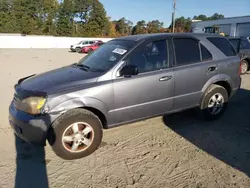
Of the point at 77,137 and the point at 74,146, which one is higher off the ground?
the point at 77,137

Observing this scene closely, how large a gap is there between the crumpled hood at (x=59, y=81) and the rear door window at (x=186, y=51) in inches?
62.2

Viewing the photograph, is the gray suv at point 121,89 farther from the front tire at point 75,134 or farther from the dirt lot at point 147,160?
the dirt lot at point 147,160

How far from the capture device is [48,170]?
3197 millimetres

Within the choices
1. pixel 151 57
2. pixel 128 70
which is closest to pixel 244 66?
pixel 151 57

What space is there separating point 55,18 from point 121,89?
62.2m

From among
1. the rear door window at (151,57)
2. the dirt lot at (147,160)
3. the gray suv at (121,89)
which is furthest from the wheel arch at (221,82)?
the rear door window at (151,57)

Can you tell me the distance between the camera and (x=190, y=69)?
426 cm

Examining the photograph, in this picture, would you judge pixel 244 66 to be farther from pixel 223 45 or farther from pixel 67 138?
pixel 67 138

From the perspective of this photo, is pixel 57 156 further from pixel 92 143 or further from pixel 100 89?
pixel 100 89

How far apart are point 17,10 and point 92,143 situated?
206 ft

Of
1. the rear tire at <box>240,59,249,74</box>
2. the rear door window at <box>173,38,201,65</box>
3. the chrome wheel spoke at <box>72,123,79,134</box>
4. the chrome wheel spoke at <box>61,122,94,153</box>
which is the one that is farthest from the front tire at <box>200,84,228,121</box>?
the rear tire at <box>240,59,249,74</box>

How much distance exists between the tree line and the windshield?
188 feet

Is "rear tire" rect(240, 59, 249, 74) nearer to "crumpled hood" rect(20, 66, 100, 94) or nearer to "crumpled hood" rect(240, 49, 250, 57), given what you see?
"crumpled hood" rect(240, 49, 250, 57)

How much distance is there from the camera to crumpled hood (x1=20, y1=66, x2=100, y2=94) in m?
3.34
